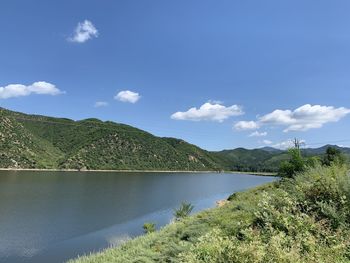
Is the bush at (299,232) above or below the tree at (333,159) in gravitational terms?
below

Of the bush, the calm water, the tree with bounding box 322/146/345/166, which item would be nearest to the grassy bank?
the bush

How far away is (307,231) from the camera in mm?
6340

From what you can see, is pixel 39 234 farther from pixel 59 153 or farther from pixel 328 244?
pixel 59 153

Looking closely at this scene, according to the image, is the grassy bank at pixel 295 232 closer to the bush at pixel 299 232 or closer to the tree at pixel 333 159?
the bush at pixel 299 232

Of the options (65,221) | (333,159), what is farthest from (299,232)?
(65,221)

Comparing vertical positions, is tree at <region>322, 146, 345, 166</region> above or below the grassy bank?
above

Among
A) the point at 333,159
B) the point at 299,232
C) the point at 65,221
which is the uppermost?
the point at 333,159

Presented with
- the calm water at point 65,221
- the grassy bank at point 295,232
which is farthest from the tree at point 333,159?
the calm water at point 65,221

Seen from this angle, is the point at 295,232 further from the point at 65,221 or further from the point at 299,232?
the point at 65,221

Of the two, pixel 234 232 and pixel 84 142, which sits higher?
pixel 84 142

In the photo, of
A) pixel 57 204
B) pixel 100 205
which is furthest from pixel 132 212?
pixel 57 204

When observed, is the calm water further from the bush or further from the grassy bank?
the bush

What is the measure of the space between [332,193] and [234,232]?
2.53 meters

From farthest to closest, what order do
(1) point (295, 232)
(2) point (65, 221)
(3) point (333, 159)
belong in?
(2) point (65, 221) < (3) point (333, 159) < (1) point (295, 232)
